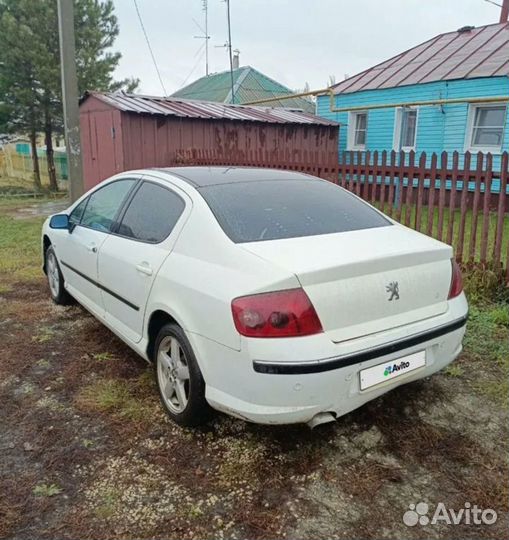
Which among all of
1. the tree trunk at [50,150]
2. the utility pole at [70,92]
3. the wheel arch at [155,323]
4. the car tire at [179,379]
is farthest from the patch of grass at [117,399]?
the tree trunk at [50,150]

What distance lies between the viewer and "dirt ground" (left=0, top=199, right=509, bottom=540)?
2.11 m

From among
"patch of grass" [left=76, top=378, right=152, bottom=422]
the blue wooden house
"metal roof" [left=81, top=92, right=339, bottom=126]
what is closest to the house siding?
the blue wooden house

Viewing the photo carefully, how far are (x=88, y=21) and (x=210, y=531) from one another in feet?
63.0

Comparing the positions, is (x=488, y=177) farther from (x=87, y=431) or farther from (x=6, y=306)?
(x=6, y=306)

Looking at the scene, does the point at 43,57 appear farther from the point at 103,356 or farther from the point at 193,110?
the point at 103,356

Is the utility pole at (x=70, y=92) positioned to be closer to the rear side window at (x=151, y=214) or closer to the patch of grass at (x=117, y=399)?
the rear side window at (x=151, y=214)

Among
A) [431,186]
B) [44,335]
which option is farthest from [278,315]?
[431,186]

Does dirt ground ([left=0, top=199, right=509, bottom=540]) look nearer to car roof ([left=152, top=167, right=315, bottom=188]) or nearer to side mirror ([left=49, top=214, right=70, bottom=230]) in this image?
side mirror ([left=49, top=214, right=70, bottom=230])

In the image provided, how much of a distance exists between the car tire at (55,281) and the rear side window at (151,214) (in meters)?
1.70

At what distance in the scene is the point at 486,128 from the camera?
39.1ft

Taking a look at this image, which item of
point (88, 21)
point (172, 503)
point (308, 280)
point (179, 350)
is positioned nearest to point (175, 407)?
point (179, 350)

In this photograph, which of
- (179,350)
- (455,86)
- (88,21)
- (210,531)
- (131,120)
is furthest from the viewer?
(88,21)

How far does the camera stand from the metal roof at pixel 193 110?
1028 centimetres

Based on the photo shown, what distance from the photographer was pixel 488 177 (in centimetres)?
461
